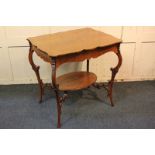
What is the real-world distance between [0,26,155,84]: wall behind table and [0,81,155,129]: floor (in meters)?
0.14

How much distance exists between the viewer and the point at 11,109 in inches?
98.9

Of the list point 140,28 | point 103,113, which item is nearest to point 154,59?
point 140,28

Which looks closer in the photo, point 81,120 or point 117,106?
point 81,120

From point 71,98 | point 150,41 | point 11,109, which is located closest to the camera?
point 11,109

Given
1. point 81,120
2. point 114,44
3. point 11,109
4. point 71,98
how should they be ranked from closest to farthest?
1. point 114,44
2. point 81,120
3. point 11,109
4. point 71,98

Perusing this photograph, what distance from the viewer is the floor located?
2.27 metres

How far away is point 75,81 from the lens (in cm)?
247

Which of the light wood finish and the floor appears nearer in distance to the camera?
the light wood finish

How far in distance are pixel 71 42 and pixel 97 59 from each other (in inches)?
33.6

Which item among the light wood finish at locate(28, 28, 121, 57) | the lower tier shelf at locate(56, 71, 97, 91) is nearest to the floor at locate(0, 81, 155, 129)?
the lower tier shelf at locate(56, 71, 97, 91)

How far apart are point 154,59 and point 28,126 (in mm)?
1739

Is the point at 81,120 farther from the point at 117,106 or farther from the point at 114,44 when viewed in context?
the point at 114,44

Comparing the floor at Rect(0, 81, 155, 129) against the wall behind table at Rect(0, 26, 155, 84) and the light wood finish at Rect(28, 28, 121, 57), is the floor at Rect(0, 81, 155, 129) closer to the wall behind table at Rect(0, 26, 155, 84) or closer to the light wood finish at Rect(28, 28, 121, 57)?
the wall behind table at Rect(0, 26, 155, 84)

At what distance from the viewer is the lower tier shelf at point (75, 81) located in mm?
2344
